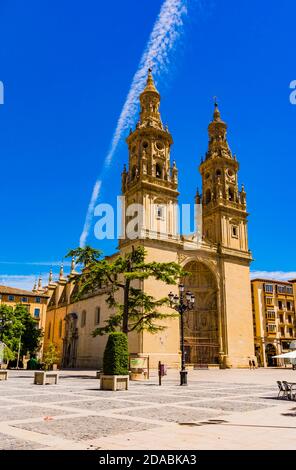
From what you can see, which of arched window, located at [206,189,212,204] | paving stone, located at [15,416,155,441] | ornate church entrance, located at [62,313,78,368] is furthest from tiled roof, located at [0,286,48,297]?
paving stone, located at [15,416,155,441]

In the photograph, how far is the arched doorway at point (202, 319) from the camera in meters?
46.2

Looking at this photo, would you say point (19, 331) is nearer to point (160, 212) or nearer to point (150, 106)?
point (160, 212)

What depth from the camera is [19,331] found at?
5022 centimetres

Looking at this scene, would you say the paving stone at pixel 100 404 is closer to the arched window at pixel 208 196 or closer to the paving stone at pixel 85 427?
the paving stone at pixel 85 427

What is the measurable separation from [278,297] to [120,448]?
2705 inches

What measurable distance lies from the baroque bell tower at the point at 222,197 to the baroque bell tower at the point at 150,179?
7698 millimetres

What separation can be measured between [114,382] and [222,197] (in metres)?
37.3

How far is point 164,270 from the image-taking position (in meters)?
30.1

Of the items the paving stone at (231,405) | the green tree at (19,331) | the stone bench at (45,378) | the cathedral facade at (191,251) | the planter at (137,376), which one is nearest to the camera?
the paving stone at (231,405)

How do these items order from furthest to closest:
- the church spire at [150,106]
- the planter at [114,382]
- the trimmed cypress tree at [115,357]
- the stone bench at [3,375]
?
the church spire at [150,106], the stone bench at [3,375], the trimmed cypress tree at [115,357], the planter at [114,382]

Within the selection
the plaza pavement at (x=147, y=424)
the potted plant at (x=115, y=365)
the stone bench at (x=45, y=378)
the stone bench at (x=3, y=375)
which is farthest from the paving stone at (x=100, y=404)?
the stone bench at (x=3, y=375)

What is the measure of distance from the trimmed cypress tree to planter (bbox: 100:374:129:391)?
82 centimetres

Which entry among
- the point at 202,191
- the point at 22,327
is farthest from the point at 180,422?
the point at 202,191

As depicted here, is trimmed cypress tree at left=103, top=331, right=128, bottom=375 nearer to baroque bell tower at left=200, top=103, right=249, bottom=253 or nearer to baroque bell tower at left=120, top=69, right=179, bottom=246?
baroque bell tower at left=120, top=69, right=179, bottom=246
